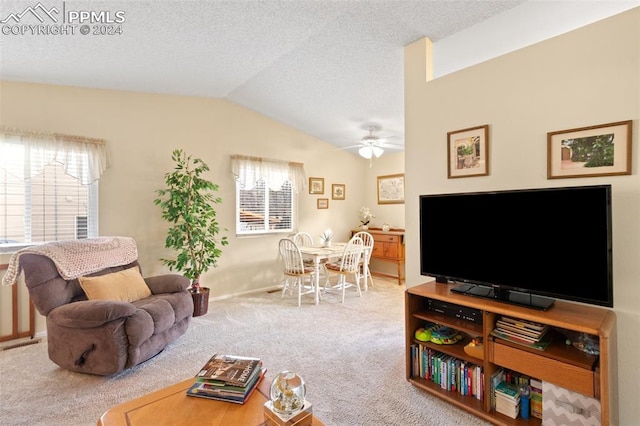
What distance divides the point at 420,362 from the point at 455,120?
1844 mm

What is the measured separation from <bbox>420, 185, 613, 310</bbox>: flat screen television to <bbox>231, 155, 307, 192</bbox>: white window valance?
118 inches

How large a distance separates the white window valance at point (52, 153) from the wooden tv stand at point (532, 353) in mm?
3525

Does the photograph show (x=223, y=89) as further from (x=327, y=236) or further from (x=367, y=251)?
(x=367, y=251)

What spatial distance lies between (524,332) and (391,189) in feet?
13.9

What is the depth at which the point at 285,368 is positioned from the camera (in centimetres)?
255

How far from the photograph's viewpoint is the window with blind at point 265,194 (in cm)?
470

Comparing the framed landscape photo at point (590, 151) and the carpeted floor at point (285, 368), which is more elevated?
the framed landscape photo at point (590, 151)

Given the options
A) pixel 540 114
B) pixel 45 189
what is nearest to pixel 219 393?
pixel 540 114

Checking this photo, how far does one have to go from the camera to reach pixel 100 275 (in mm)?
2920

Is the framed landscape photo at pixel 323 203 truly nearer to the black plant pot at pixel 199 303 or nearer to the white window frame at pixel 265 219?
the white window frame at pixel 265 219

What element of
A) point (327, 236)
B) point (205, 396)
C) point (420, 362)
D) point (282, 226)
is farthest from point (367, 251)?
point (205, 396)

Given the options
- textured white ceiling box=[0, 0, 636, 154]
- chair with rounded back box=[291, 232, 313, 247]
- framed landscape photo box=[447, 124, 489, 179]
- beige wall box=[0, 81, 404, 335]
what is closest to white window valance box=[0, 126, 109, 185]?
beige wall box=[0, 81, 404, 335]

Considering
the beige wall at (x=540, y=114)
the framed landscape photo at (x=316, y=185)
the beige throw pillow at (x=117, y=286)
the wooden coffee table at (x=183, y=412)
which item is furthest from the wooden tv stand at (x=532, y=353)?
the framed landscape photo at (x=316, y=185)

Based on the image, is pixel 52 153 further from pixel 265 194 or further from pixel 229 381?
pixel 229 381
